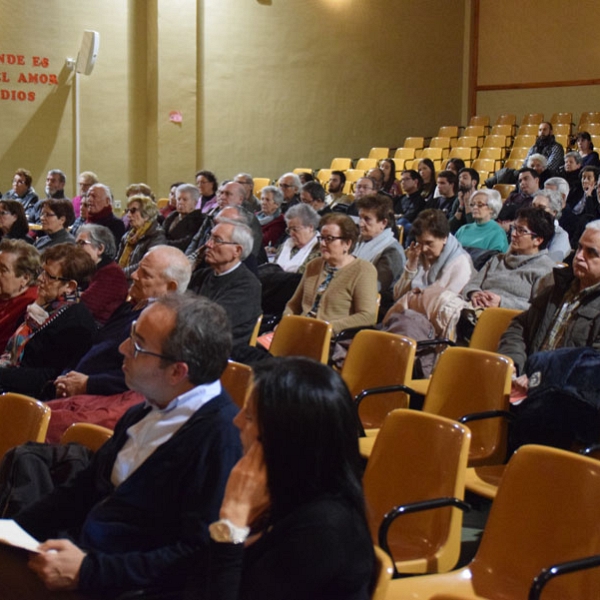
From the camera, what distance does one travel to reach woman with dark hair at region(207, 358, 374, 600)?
1.45 metres

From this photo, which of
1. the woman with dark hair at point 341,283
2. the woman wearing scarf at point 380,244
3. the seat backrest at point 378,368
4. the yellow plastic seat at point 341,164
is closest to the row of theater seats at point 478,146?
the yellow plastic seat at point 341,164

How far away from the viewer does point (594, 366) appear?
2896mm

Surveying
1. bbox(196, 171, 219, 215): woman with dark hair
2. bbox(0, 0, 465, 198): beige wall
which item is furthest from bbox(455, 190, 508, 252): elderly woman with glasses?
bbox(0, 0, 465, 198): beige wall

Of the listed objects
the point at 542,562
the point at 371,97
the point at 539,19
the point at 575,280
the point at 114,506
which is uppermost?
the point at 539,19

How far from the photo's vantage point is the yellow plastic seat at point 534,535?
2070mm

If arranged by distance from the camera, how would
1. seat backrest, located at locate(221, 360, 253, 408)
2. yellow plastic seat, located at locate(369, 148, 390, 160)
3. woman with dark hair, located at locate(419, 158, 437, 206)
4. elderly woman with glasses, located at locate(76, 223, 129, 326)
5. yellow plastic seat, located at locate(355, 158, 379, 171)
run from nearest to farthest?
seat backrest, located at locate(221, 360, 253, 408)
elderly woman with glasses, located at locate(76, 223, 129, 326)
woman with dark hair, located at locate(419, 158, 437, 206)
yellow plastic seat, located at locate(355, 158, 379, 171)
yellow plastic seat, located at locate(369, 148, 390, 160)

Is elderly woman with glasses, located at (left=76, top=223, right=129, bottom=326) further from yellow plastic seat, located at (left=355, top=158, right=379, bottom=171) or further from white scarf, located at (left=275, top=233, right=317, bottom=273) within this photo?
yellow plastic seat, located at (left=355, top=158, right=379, bottom=171)

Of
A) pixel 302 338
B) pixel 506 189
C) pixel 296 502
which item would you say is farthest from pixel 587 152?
pixel 296 502

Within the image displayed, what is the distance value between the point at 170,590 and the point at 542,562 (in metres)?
0.87

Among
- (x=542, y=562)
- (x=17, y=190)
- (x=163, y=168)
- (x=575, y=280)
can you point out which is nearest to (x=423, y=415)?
(x=542, y=562)

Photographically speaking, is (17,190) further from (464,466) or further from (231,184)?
(464,466)

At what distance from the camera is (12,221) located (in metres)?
6.59

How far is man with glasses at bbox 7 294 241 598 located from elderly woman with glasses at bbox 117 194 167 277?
438 centimetres

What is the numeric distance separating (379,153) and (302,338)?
8.53 metres
